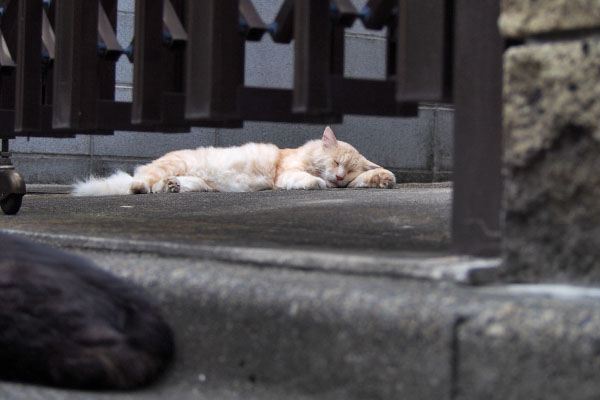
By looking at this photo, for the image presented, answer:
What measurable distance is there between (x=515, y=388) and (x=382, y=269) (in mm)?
366

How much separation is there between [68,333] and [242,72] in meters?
1.03

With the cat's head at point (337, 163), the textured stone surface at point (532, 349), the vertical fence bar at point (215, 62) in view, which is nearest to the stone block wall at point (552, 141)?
the textured stone surface at point (532, 349)

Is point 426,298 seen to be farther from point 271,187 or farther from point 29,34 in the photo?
point 271,187

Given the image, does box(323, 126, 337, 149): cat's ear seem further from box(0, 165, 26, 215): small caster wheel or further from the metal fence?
box(0, 165, 26, 215): small caster wheel

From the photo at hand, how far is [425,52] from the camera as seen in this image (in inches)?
68.8

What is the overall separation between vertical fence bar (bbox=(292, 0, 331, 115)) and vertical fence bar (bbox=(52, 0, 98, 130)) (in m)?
1.11

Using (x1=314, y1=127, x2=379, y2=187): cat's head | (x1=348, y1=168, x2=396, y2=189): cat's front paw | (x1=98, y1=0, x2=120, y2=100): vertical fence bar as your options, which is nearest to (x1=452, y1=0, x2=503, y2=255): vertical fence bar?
(x1=98, y1=0, x2=120, y2=100): vertical fence bar

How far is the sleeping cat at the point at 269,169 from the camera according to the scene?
19.3 ft

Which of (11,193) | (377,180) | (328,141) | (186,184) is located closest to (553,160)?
(11,193)

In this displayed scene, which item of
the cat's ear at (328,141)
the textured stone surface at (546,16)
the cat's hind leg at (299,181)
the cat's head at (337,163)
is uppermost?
the textured stone surface at (546,16)

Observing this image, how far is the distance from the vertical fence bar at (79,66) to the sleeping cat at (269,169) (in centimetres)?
274

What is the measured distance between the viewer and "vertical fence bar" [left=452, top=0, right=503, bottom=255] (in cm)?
161

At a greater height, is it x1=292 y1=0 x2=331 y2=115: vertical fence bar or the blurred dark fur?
x1=292 y1=0 x2=331 y2=115: vertical fence bar

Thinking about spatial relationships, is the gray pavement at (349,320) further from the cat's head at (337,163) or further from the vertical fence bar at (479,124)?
the cat's head at (337,163)
